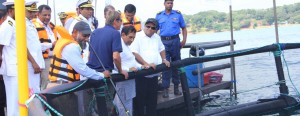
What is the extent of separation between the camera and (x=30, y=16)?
604cm

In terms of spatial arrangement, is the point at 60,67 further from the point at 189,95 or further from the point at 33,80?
the point at 189,95

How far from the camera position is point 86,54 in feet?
21.3

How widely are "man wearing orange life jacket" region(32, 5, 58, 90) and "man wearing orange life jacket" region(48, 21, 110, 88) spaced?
1357 mm

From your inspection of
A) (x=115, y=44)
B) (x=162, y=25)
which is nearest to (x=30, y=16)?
(x=115, y=44)

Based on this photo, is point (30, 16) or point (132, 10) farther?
point (132, 10)

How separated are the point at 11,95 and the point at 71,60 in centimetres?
85

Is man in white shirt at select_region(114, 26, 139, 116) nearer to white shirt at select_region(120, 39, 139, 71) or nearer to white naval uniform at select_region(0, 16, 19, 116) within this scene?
white shirt at select_region(120, 39, 139, 71)

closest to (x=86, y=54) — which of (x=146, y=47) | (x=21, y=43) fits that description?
(x=146, y=47)

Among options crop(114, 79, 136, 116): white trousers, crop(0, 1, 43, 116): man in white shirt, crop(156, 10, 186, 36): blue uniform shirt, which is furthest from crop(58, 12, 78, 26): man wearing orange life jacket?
crop(0, 1, 43, 116): man in white shirt

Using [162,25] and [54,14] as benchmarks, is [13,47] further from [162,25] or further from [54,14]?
[54,14]

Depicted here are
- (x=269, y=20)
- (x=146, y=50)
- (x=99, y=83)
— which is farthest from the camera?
(x=269, y=20)

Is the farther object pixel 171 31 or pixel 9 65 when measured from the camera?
pixel 171 31

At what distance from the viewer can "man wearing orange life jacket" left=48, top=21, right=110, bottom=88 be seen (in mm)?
5059

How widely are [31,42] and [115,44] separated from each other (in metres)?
0.90
